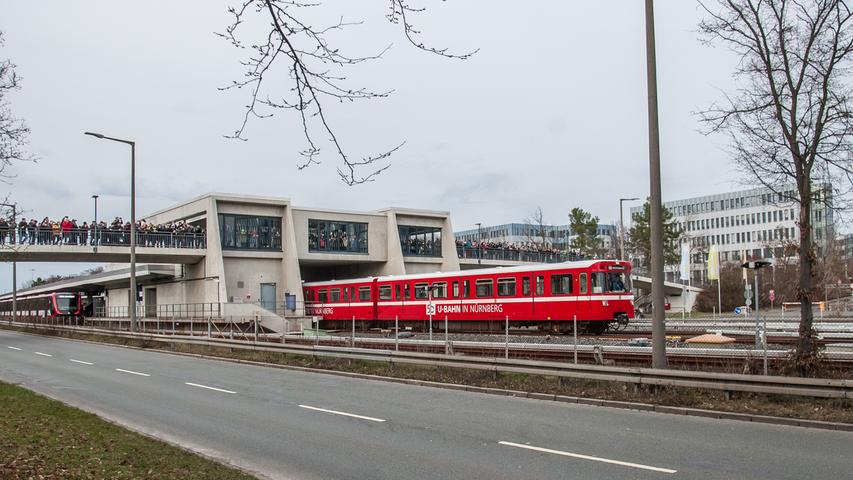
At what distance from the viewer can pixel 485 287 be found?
33.0 m

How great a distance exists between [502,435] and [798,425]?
14.6ft

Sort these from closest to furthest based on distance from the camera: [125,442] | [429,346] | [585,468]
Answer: [585,468] → [125,442] → [429,346]

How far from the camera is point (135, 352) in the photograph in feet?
97.9

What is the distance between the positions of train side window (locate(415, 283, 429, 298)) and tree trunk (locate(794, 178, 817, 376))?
23995 mm

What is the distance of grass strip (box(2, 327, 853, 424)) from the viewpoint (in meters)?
11.2

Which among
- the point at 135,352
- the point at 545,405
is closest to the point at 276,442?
the point at 545,405

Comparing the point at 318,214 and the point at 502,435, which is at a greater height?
the point at 318,214

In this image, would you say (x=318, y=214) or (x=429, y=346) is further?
(x=318, y=214)

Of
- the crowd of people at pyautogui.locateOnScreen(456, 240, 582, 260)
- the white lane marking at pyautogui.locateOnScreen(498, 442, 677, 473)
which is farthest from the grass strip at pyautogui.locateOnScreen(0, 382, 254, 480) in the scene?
the crowd of people at pyautogui.locateOnScreen(456, 240, 582, 260)

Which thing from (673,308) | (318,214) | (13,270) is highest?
(318,214)

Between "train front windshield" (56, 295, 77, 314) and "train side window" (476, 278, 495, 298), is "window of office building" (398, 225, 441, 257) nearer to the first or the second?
"train side window" (476, 278, 495, 298)

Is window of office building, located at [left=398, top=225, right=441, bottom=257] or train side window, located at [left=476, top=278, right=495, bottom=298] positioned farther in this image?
window of office building, located at [left=398, top=225, right=441, bottom=257]

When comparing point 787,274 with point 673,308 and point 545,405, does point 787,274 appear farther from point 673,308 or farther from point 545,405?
point 545,405

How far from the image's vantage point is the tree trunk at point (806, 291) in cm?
1338
